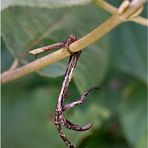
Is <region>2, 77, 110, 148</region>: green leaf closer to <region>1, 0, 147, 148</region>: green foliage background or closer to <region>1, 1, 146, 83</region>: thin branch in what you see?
<region>1, 0, 147, 148</region>: green foliage background

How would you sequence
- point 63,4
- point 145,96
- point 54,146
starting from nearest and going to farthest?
point 63,4 → point 54,146 → point 145,96

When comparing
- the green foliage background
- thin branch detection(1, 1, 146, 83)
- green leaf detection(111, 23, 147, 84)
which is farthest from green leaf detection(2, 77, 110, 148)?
thin branch detection(1, 1, 146, 83)

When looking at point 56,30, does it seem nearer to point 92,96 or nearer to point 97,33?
point 97,33

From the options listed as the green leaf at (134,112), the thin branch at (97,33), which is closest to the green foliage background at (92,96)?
the green leaf at (134,112)

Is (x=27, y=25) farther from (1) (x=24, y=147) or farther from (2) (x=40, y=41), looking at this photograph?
(1) (x=24, y=147)

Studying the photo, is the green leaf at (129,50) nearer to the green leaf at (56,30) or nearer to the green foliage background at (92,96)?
the green foliage background at (92,96)

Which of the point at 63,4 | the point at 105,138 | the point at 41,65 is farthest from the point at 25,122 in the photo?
the point at 63,4

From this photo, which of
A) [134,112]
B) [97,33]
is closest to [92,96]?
[134,112]

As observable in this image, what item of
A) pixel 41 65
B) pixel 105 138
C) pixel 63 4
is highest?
pixel 63 4
